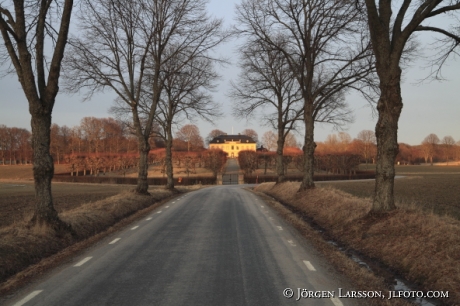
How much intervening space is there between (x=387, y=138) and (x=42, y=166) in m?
9.32

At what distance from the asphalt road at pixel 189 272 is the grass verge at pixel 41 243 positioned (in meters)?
0.44

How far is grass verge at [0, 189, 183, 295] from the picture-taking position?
22.9 feet

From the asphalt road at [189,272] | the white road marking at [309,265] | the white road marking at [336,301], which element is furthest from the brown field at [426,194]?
the white road marking at [336,301]

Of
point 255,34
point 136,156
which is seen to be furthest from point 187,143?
point 255,34

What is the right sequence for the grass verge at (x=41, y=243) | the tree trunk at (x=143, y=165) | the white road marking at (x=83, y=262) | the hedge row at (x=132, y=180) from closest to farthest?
1. the grass verge at (x=41, y=243)
2. the white road marking at (x=83, y=262)
3. the tree trunk at (x=143, y=165)
4. the hedge row at (x=132, y=180)

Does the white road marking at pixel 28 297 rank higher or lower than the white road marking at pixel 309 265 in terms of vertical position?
higher

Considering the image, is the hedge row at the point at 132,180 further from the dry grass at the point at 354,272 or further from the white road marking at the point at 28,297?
the white road marking at the point at 28,297

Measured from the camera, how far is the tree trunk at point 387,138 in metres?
10.3

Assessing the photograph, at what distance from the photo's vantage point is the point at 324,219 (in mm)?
13812

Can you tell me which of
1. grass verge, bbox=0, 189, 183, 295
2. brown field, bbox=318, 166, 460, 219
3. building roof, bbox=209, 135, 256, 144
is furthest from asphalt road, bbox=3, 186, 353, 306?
building roof, bbox=209, 135, 256, 144

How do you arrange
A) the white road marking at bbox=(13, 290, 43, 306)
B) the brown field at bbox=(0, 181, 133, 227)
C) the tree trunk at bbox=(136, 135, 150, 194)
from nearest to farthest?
the white road marking at bbox=(13, 290, 43, 306)
the brown field at bbox=(0, 181, 133, 227)
the tree trunk at bbox=(136, 135, 150, 194)

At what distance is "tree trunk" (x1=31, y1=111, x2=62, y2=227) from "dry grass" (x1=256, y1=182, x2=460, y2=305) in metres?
7.92

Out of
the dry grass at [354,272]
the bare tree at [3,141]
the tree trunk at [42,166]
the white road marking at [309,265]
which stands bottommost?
the dry grass at [354,272]

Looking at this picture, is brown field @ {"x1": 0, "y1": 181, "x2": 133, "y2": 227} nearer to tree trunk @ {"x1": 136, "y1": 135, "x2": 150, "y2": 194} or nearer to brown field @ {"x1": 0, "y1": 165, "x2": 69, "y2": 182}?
tree trunk @ {"x1": 136, "y1": 135, "x2": 150, "y2": 194}
